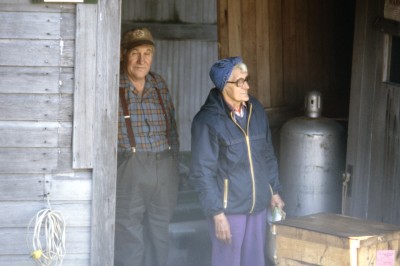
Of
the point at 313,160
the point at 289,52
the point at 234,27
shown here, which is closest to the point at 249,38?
the point at 234,27

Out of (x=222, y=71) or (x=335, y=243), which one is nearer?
(x=335, y=243)

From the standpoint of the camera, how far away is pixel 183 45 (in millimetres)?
8812

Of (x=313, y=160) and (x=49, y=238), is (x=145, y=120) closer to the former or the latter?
(x=49, y=238)

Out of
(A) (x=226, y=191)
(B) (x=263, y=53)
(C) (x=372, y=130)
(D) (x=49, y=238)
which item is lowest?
(D) (x=49, y=238)

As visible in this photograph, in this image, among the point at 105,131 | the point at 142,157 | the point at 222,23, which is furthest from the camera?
the point at 222,23

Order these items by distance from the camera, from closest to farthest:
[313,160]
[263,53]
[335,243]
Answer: [335,243]
[313,160]
[263,53]

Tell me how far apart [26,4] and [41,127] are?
0.67 m

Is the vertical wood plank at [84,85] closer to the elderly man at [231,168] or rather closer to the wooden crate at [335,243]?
the elderly man at [231,168]

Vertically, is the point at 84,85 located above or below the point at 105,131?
above

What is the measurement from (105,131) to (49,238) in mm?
664

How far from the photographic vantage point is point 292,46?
269 inches

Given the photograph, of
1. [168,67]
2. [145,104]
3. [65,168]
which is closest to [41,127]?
[65,168]

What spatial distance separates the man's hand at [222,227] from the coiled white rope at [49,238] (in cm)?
92

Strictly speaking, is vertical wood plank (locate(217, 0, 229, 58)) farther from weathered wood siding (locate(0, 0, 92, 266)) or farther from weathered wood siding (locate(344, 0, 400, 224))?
weathered wood siding (locate(0, 0, 92, 266))
